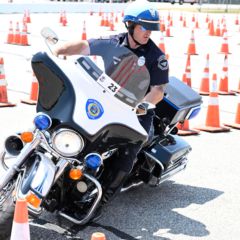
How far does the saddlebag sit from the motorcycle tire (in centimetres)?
232

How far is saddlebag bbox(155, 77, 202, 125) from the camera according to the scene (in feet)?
21.9

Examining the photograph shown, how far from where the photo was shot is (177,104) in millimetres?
6691

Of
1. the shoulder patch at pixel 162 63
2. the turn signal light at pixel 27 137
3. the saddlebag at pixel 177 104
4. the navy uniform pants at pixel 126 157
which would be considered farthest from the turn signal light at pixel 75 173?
the saddlebag at pixel 177 104

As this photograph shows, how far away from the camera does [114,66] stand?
200 inches

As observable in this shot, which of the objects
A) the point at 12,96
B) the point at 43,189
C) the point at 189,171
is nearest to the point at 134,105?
the point at 43,189

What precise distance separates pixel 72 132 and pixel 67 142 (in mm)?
80

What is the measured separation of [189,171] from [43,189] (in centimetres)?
322

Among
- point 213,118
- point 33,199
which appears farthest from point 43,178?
point 213,118

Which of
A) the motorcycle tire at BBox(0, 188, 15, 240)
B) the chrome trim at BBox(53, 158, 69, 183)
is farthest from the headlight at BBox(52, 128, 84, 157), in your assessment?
the motorcycle tire at BBox(0, 188, 15, 240)

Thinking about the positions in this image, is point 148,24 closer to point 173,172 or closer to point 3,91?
point 173,172

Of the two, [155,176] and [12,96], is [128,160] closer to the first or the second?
[155,176]

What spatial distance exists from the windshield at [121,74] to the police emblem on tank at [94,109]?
0.14m

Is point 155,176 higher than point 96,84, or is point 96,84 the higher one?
point 96,84

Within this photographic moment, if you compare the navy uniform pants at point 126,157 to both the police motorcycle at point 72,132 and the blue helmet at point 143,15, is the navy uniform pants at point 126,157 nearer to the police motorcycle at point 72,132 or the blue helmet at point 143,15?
the police motorcycle at point 72,132
